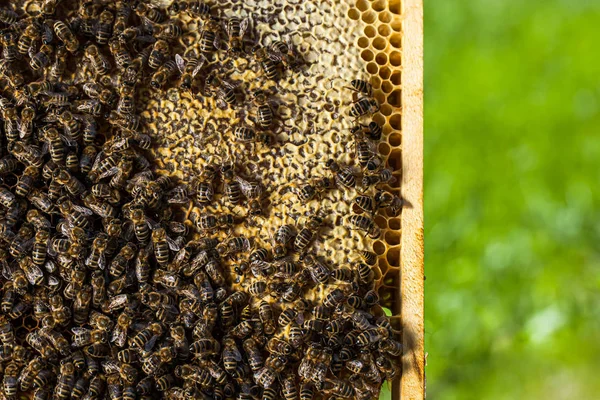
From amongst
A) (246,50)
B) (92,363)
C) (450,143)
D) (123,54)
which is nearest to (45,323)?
(92,363)

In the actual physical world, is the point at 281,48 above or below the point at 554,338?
above

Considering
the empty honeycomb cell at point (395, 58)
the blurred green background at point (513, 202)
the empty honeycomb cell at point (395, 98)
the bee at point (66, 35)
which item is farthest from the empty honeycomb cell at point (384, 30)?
the bee at point (66, 35)

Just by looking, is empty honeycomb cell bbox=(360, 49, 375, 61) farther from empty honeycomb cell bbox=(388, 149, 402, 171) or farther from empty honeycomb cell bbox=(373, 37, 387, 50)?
empty honeycomb cell bbox=(388, 149, 402, 171)

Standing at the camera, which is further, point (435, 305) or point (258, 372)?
point (435, 305)

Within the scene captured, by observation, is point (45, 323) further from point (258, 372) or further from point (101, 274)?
point (258, 372)

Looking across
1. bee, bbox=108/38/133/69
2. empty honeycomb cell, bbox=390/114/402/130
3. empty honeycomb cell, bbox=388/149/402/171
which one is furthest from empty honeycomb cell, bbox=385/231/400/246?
bee, bbox=108/38/133/69

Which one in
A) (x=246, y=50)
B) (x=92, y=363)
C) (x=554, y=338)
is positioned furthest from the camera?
(x=554, y=338)

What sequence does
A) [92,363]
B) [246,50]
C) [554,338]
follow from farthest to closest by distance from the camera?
[554,338]
[246,50]
[92,363]
